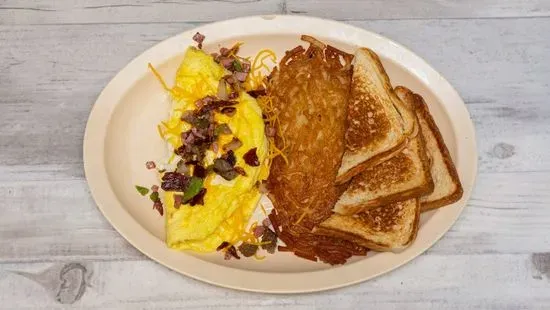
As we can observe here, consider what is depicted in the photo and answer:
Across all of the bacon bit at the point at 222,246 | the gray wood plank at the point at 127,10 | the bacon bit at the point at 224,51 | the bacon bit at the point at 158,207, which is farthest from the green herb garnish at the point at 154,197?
the gray wood plank at the point at 127,10

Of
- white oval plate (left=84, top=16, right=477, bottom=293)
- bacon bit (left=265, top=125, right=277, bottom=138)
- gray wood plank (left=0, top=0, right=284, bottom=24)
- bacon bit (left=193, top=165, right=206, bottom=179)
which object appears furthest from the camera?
gray wood plank (left=0, top=0, right=284, bottom=24)

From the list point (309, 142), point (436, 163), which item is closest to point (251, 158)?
point (309, 142)

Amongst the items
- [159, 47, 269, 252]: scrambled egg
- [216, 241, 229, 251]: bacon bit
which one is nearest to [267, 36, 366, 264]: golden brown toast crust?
[159, 47, 269, 252]: scrambled egg

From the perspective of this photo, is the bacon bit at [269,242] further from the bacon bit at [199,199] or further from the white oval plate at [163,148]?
the bacon bit at [199,199]

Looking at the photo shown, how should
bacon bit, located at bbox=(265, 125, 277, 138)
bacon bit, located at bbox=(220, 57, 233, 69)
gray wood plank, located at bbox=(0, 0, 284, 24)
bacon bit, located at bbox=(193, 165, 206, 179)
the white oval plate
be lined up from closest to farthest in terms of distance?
the white oval plate, bacon bit, located at bbox=(193, 165, 206, 179), bacon bit, located at bbox=(265, 125, 277, 138), bacon bit, located at bbox=(220, 57, 233, 69), gray wood plank, located at bbox=(0, 0, 284, 24)

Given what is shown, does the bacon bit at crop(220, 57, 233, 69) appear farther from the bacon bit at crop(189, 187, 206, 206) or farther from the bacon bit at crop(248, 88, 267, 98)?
the bacon bit at crop(189, 187, 206, 206)

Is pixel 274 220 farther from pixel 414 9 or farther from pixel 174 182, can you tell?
pixel 414 9
